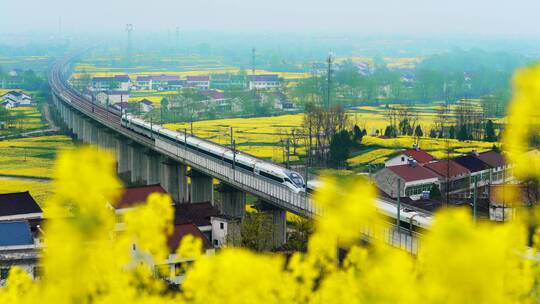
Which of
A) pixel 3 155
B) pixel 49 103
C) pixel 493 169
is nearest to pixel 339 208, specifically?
pixel 493 169

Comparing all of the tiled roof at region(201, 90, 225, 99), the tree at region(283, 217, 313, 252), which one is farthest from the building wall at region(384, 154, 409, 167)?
the tiled roof at region(201, 90, 225, 99)

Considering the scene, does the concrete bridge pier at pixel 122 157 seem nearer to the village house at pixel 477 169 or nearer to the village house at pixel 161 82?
the village house at pixel 477 169

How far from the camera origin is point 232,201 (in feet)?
92.9

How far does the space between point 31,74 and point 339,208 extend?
310 ft

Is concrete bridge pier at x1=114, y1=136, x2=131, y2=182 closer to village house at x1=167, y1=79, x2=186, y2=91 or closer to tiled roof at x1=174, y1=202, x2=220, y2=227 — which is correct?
tiled roof at x1=174, y1=202, x2=220, y2=227

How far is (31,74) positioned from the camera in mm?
96625

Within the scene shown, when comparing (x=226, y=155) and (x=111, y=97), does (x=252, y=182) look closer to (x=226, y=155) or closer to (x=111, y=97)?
(x=226, y=155)

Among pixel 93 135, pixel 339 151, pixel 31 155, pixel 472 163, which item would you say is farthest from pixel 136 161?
pixel 472 163

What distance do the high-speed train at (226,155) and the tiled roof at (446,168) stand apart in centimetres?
784

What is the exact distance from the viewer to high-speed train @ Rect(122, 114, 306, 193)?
2438 cm

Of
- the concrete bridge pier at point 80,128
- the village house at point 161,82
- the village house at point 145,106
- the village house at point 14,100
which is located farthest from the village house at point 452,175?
the village house at point 161,82

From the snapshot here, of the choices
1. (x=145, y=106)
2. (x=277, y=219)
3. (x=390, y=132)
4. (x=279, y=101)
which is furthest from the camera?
(x=279, y=101)

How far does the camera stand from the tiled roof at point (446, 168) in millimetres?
32750

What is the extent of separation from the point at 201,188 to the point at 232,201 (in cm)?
364
